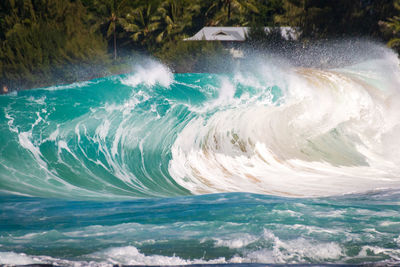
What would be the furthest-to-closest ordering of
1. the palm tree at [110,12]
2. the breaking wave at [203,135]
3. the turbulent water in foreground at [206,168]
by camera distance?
1. the palm tree at [110,12]
2. the breaking wave at [203,135]
3. the turbulent water in foreground at [206,168]

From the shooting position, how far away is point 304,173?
970 centimetres

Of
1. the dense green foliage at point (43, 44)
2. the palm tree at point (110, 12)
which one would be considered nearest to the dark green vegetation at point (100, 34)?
the dense green foliage at point (43, 44)

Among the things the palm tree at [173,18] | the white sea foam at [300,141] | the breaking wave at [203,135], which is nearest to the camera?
the breaking wave at [203,135]

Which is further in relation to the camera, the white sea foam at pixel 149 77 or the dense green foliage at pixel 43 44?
the dense green foliage at pixel 43 44

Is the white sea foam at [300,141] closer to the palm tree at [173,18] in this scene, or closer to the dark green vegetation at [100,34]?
the dark green vegetation at [100,34]

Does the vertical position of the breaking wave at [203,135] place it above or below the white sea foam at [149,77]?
below


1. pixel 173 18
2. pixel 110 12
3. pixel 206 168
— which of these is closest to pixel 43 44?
pixel 206 168

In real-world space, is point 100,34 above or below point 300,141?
above

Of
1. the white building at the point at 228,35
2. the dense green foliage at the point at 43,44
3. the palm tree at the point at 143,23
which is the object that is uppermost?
the palm tree at the point at 143,23

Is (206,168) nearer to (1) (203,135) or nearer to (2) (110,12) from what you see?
(1) (203,135)

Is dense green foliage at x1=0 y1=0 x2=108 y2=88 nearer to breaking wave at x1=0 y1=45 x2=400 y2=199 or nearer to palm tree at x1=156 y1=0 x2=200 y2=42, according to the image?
breaking wave at x1=0 y1=45 x2=400 y2=199

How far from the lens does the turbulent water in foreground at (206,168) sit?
181 inches

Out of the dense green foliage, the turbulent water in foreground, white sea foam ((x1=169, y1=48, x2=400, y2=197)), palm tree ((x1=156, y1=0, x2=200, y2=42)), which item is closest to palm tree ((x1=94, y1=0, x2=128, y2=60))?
palm tree ((x1=156, y1=0, x2=200, y2=42))

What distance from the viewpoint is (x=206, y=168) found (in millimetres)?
9578
